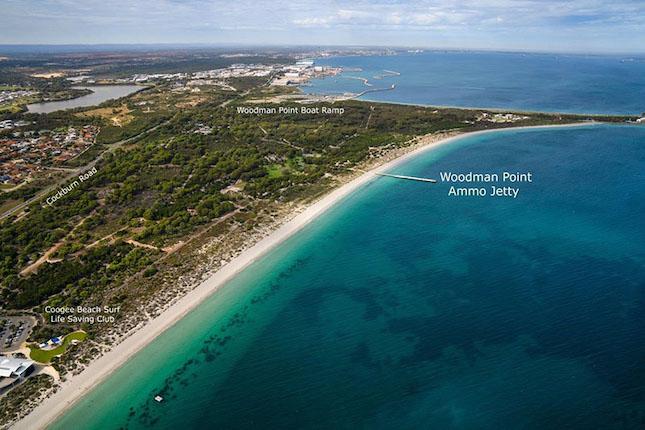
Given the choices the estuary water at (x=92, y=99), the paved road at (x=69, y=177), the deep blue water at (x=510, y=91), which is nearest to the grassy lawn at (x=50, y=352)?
the paved road at (x=69, y=177)

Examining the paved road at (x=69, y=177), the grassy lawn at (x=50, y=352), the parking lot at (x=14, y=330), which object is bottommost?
the grassy lawn at (x=50, y=352)

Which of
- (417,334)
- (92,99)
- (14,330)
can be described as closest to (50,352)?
(14,330)

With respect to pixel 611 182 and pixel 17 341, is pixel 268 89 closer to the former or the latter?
pixel 611 182

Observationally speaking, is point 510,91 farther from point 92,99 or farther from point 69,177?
point 92,99

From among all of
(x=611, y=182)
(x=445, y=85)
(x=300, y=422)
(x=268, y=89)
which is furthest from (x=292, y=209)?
(x=445, y=85)

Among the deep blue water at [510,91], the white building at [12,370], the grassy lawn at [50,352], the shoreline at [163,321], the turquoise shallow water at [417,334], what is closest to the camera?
the shoreline at [163,321]

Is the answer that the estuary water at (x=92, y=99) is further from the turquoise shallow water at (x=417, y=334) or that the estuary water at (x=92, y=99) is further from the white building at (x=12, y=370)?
the white building at (x=12, y=370)
